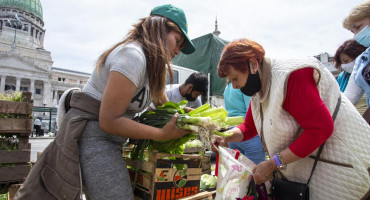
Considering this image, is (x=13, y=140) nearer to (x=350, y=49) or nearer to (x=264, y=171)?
(x=264, y=171)

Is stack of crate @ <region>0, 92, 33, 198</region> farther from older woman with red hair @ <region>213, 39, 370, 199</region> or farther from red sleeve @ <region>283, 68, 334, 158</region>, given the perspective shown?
red sleeve @ <region>283, 68, 334, 158</region>

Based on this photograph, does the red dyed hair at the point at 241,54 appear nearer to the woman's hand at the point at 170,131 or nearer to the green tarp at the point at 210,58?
the woman's hand at the point at 170,131

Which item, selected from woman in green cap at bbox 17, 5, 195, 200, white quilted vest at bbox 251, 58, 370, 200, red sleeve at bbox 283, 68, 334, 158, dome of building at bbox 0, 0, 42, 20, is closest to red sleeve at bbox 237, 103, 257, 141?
white quilted vest at bbox 251, 58, 370, 200

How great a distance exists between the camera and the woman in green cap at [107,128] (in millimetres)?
1488

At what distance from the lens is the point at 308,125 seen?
157 centimetres

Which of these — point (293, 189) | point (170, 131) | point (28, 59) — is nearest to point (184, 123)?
point (170, 131)

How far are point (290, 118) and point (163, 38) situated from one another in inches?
43.4

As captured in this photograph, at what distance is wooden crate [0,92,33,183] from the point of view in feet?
14.2

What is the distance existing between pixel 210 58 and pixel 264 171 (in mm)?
8951

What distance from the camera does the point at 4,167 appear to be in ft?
14.3

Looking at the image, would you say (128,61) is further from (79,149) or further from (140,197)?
(140,197)

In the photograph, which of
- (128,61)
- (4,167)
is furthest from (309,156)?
(4,167)

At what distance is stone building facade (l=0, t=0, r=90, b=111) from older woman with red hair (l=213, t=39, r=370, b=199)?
218 feet

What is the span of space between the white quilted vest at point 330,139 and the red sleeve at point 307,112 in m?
0.06
